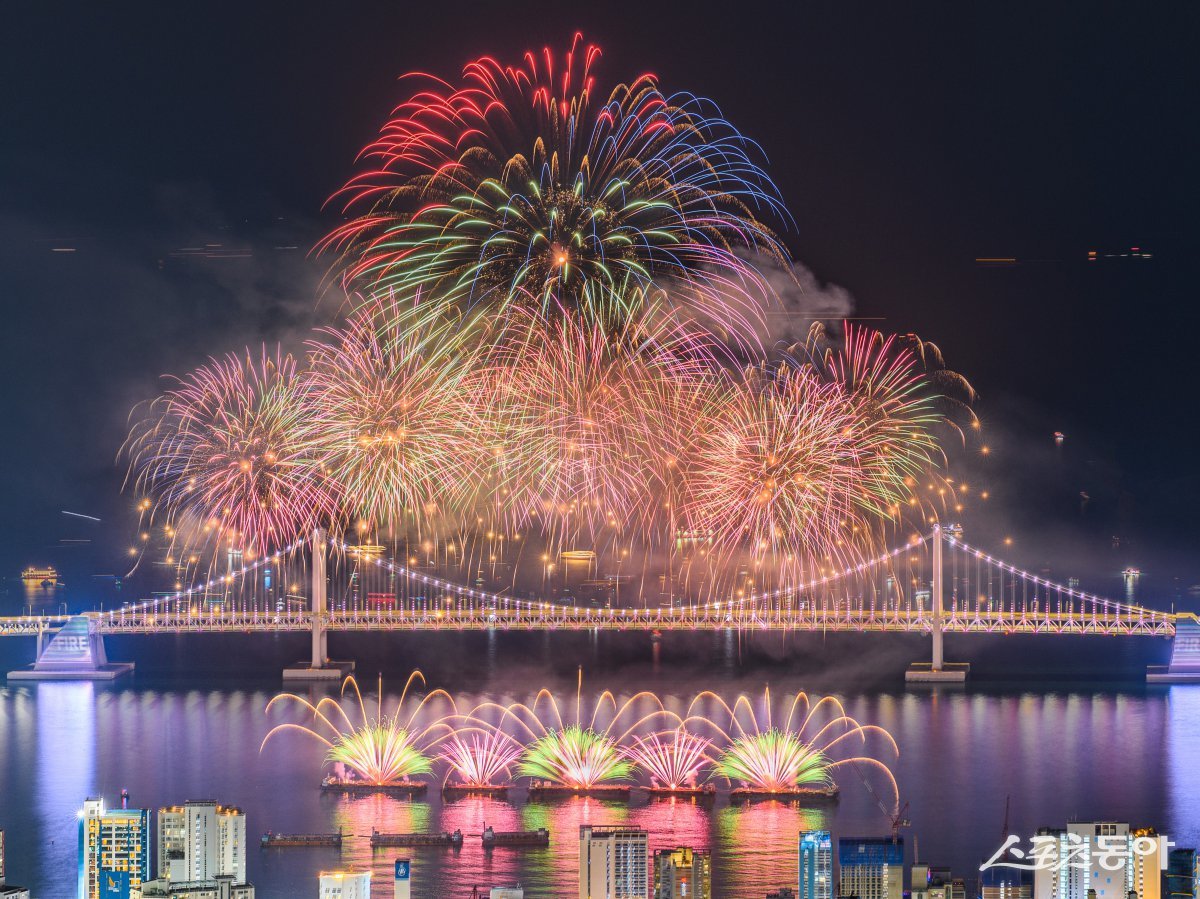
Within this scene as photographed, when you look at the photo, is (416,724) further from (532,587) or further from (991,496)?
(991,496)

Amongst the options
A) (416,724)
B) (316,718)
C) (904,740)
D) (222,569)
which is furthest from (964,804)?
(222,569)

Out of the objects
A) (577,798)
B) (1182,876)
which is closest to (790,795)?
(577,798)

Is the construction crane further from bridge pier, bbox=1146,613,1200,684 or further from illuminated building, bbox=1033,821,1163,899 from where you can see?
bridge pier, bbox=1146,613,1200,684

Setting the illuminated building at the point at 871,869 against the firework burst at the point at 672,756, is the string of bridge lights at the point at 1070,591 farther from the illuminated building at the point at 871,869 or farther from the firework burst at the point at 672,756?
the illuminated building at the point at 871,869

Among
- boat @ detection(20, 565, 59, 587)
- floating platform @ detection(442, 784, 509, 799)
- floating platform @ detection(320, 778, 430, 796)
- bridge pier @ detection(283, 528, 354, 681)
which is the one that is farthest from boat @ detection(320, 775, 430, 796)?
boat @ detection(20, 565, 59, 587)

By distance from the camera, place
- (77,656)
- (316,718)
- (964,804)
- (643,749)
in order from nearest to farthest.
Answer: (964,804) → (643,749) → (316,718) → (77,656)

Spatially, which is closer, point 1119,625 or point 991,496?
point 1119,625
